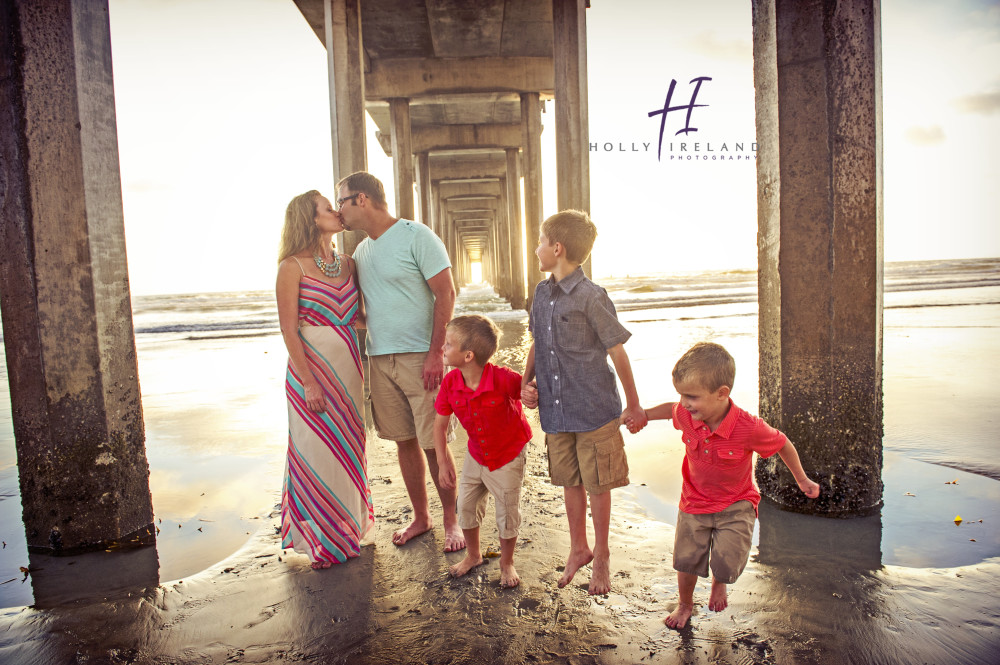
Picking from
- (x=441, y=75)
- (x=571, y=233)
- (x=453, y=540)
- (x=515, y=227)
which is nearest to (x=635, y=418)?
(x=571, y=233)

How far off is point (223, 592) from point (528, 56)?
13046mm

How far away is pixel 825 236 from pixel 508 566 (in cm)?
216

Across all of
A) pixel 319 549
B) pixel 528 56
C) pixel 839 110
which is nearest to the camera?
pixel 319 549

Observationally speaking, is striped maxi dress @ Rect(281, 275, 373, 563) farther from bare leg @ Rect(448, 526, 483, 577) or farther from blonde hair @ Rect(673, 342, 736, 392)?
blonde hair @ Rect(673, 342, 736, 392)

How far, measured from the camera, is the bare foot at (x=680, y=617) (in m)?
2.12

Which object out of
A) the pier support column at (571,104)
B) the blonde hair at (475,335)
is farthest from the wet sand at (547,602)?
the pier support column at (571,104)

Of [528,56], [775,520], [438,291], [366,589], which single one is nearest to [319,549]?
[366,589]

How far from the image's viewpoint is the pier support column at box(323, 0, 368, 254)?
7.13 meters

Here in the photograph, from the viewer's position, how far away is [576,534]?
98.9 inches

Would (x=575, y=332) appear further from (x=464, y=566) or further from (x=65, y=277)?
(x=65, y=277)

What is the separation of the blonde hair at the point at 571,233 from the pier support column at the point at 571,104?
5333mm

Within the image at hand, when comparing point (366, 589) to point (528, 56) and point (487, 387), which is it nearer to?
point (487, 387)

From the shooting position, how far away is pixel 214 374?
29.8 ft

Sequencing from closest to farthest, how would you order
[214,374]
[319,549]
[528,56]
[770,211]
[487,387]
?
1. [487,387]
2. [319,549]
3. [770,211]
4. [214,374]
5. [528,56]
